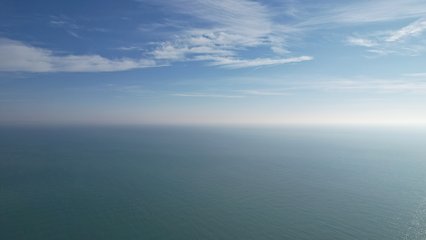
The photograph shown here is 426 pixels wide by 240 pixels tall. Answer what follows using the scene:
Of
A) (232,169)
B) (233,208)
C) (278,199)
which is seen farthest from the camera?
(232,169)

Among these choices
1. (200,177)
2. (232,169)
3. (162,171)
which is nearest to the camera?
(200,177)

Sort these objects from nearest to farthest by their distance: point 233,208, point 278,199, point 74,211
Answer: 1. point 74,211
2. point 233,208
3. point 278,199

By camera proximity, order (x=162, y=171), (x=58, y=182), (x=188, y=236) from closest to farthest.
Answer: (x=188, y=236)
(x=58, y=182)
(x=162, y=171)

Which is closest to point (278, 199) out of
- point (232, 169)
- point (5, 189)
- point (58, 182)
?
point (232, 169)

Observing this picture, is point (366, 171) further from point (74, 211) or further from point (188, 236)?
point (74, 211)

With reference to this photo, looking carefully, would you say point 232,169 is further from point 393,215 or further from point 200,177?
point 393,215

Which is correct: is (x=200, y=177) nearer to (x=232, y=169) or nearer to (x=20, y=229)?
(x=232, y=169)

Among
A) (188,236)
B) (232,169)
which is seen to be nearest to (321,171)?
(232,169)

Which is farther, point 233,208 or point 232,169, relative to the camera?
point 232,169

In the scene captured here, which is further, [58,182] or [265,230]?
[58,182]
